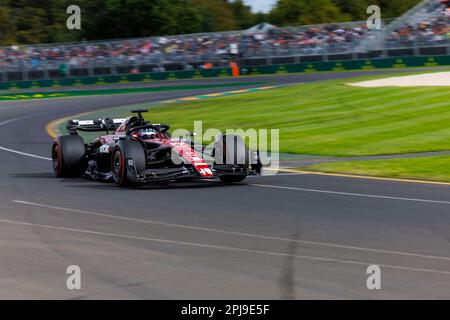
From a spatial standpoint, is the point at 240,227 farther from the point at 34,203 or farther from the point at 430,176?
the point at 430,176

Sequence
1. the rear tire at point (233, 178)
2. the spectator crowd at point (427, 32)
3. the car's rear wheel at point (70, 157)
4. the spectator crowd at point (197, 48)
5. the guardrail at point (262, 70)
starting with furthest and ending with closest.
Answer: the spectator crowd at point (197, 48)
the guardrail at point (262, 70)
the spectator crowd at point (427, 32)
the car's rear wheel at point (70, 157)
the rear tire at point (233, 178)

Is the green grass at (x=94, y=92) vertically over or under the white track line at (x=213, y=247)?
under

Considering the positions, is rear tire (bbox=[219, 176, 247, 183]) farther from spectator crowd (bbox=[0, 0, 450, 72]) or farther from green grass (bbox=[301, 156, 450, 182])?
A: spectator crowd (bbox=[0, 0, 450, 72])

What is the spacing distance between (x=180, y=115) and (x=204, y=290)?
830 inches

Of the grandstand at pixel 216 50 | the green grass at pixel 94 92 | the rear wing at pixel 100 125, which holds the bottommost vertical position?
the green grass at pixel 94 92

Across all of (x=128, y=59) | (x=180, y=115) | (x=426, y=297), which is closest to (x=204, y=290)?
(x=426, y=297)

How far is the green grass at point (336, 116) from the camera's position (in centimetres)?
1880

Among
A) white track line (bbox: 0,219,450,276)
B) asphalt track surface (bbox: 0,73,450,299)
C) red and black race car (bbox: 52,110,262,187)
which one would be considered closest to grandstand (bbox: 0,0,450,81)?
red and black race car (bbox: 52,110,262,187)

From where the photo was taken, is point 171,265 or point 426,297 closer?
point 426,297

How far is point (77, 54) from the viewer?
47250 millimetres

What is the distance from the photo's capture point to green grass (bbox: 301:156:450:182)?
1452cm

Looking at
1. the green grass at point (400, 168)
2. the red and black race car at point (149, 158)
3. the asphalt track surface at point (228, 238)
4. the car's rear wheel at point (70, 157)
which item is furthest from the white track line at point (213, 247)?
the green grass at point (400, 168)

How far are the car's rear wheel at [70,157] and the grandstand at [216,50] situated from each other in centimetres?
2923

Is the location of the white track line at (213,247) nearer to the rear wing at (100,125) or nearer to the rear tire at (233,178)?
the rear tire at (233,178)
